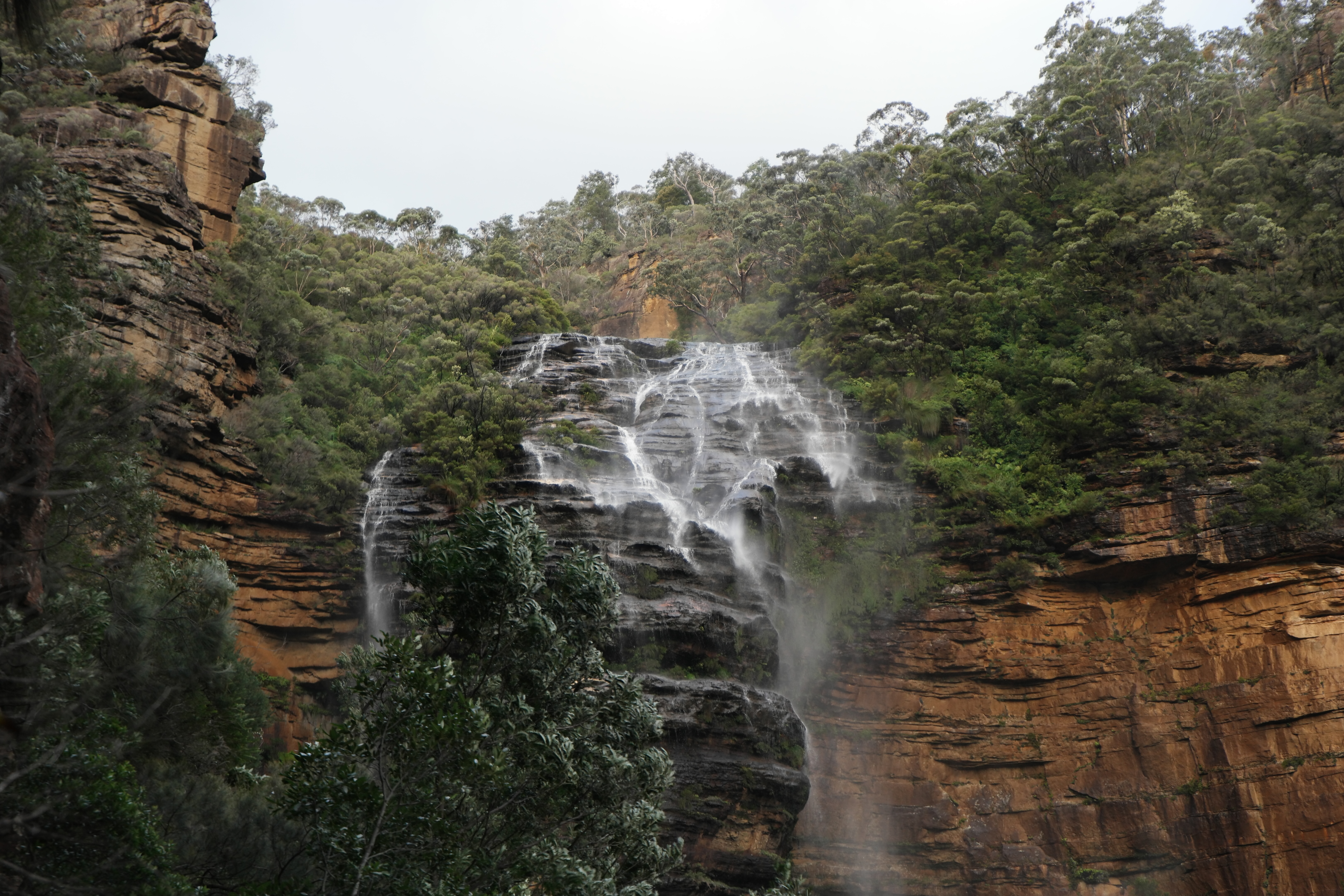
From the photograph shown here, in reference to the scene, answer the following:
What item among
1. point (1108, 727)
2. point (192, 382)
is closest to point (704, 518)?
point (1108, 727)

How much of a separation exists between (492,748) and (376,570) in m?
15.7

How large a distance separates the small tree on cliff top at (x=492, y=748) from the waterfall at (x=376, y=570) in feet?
37.6

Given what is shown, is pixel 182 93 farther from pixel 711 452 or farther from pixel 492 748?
pixel 492 748

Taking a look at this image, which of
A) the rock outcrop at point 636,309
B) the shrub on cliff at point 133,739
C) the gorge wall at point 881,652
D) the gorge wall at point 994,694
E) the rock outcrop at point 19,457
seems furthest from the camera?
the rock outcrop at point 636,309

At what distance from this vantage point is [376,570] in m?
25.5

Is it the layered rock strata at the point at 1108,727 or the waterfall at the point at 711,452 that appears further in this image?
the waterfall at the point at 711,452

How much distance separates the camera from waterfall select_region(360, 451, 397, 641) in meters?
25.0

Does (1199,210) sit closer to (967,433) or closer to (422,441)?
→ (967,433)

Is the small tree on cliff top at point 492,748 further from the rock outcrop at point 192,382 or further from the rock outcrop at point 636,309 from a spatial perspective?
the rock outcrop at point 636,309

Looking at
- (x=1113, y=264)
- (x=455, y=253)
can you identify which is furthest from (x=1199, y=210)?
(x=455, y=253)

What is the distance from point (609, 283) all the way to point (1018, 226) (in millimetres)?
28637

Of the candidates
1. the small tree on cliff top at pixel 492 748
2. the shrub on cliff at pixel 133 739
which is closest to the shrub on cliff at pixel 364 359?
the shrub on cliff at pixel 133 739

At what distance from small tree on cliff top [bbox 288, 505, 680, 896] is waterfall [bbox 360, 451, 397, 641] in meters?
11.5

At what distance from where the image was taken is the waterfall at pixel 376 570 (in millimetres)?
24953
